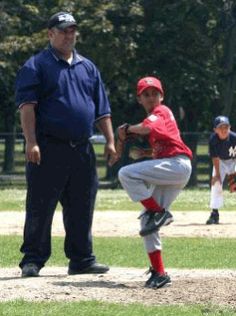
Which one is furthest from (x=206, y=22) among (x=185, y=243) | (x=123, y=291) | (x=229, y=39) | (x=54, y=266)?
(x=123, y=291)

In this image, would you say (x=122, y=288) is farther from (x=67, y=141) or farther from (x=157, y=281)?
(x=67, y=141)

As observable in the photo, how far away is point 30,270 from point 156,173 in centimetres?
163

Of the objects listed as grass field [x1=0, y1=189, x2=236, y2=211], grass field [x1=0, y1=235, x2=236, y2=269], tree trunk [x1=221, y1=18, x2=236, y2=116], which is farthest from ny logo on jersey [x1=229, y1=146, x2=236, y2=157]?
tree trunk [x1=221, y1=18, x2=236, y2=116]

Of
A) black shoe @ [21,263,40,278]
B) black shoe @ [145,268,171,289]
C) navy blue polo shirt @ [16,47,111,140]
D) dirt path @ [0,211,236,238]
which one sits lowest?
dirt path @ [0,211,236,238]

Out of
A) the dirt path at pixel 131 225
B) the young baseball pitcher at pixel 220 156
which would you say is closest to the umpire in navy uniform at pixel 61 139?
the dirt path at pixel 131 225

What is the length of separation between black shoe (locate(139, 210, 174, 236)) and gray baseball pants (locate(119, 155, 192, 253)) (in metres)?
0.07

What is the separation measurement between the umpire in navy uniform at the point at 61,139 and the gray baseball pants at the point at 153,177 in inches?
28.3

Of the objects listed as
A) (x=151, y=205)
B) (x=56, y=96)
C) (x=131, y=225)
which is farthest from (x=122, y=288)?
(x=131, y=225)

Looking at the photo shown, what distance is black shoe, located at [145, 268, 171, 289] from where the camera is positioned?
883cm

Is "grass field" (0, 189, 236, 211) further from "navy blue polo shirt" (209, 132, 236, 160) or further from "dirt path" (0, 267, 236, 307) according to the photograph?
"dirt path" (0, 267, 236, 307)

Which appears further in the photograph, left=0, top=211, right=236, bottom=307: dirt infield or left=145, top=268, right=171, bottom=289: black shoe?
left=145, top=268, right=171, bottom=289: black shoe

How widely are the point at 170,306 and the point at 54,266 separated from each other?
134 inches

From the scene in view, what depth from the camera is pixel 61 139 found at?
31.4 feet

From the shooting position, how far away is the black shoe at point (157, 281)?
8.83 metres
